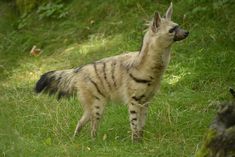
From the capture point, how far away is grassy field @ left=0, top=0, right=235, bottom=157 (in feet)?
19.9

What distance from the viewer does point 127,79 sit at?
21.7 ft

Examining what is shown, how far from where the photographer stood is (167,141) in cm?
608

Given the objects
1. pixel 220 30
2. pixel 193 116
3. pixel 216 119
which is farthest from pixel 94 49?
pixel 216 119

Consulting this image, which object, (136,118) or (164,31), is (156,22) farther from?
(136,118)

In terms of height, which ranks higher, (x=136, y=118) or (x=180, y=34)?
(x=180, y=34)

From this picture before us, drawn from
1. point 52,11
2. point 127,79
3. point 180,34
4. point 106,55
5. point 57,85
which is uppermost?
point 180,34

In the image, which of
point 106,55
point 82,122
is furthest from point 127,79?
point 106,55

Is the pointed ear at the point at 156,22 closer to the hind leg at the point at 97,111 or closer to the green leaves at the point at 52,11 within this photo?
the hind leg at the point at 97,111

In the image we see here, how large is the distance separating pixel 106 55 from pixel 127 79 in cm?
343

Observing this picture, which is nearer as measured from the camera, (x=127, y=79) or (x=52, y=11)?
(x=127, y=79)

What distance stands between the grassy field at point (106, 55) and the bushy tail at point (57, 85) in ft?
0.84

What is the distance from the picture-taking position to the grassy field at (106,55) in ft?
19.9

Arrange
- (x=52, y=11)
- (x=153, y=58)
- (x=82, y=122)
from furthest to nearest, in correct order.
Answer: (x=52, y=11) < (x=82, y=122) < (x=153, y=58)

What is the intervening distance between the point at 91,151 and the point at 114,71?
1091mm
